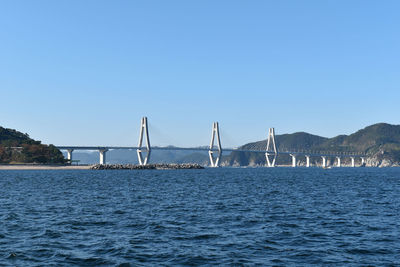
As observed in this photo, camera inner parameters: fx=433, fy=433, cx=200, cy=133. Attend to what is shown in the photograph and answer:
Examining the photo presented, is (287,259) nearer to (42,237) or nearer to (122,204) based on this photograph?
(42,237)

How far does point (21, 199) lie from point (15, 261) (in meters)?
26.1

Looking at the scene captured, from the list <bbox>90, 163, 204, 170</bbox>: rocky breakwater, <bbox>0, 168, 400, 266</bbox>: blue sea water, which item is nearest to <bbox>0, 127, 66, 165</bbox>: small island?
<bbox>90, 163, 204, 170</bbox>: rocky breakwater

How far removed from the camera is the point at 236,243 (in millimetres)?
20016

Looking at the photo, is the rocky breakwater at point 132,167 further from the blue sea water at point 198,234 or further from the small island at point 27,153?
the blue sea water at point 198,234

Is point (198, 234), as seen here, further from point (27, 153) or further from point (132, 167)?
point (132, 167)

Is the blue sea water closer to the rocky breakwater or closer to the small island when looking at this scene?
the small island

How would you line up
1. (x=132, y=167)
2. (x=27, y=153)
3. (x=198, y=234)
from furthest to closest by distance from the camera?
1. (x=132, y=167)
2. (x=27, y=153)
3. (x=198, y=234)

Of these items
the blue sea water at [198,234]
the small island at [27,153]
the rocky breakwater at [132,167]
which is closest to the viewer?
the blue sea water at [198,234]

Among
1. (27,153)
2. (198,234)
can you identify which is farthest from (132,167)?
(198,234)

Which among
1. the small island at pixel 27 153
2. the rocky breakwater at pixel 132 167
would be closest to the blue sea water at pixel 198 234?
the small island at pixel 27 153

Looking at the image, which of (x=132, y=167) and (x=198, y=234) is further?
(x=132, y=167)

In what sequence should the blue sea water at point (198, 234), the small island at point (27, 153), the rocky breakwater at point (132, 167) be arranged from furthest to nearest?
the rocky breakwater at point (132, 167) < the small island at point (27, 153) < the blue sea water at point (198, 234)

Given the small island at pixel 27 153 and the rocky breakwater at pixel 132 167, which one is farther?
the rocky breakwater at pixel 132 167

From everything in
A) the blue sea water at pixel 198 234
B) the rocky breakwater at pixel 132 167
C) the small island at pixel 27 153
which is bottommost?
the blue sea water at pixel 198 234
